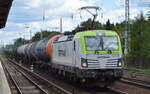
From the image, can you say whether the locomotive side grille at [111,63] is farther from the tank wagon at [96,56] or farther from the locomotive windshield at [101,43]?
the locomotive windshield at [101,43]

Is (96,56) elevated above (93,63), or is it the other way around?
(96,56)

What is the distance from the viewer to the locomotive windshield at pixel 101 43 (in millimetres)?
19550

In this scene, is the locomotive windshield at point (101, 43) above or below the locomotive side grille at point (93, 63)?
above

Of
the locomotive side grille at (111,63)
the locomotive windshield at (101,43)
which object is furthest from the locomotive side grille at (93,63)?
the locomotive windshield at (101,43)

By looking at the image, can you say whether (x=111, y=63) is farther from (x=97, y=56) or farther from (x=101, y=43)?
(x=101, y=43)

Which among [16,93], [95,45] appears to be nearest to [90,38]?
[95,45]

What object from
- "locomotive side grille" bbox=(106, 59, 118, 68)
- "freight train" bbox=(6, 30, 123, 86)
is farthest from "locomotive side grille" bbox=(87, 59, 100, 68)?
"locomotive side grille" bbox=(106, 59, 118, 68)

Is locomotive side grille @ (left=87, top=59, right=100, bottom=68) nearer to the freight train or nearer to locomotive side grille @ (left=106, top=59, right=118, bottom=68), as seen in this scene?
the freight train

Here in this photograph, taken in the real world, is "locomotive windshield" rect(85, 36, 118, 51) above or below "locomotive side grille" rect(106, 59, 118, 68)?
above

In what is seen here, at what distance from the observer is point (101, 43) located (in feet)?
64.8

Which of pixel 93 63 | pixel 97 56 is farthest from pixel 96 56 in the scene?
pixel 93 63

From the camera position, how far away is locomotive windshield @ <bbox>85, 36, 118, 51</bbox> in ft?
64.1

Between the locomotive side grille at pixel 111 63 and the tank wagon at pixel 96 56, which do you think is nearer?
the tank wagon at pixel 96 56

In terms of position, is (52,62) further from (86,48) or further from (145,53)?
(145,53)
